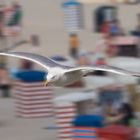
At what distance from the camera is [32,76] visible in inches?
586

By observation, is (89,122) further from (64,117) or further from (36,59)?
(36,59)

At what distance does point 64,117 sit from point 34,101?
224cm

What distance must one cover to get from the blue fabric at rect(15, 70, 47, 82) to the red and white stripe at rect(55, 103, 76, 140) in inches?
72.3

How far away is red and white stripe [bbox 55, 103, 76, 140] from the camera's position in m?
12.4

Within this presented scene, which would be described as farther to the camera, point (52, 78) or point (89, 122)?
point (89, 122)

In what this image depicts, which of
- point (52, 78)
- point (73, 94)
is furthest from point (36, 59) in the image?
point (73, 94)

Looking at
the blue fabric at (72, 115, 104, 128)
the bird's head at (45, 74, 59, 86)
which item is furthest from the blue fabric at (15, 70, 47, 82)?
the bird's head at (45, 74, 59, 86)

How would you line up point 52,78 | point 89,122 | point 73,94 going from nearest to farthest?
1. point 52,78
2. point 89,122
3. point 73,94

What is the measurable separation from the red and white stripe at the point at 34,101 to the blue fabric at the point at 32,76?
8 cm

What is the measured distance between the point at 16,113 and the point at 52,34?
14.3 metres

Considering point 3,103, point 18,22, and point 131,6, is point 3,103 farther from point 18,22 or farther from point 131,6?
point 131,6

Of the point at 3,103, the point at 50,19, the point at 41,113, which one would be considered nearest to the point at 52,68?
the point at 41,113

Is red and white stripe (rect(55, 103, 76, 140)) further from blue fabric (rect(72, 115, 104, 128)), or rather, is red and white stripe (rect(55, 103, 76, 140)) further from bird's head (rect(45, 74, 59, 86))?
bird's head (rect(45, 74, 59, 86))

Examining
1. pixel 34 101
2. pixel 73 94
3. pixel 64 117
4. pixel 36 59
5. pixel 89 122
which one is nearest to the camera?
pixel 36 59
